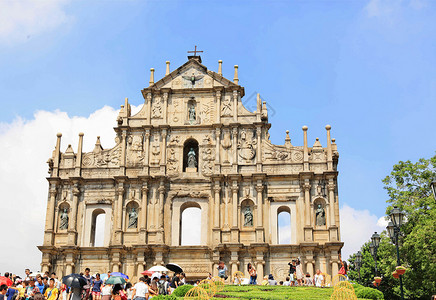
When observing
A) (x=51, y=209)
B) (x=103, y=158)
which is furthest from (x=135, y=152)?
(x=51, y=209)

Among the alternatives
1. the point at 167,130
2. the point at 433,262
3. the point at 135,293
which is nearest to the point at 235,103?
the point at 167,130

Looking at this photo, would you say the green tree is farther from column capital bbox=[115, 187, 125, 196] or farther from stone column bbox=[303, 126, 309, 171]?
column capital bbox=[115, 187, 125, 196]

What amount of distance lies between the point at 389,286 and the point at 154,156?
26057 millimetres

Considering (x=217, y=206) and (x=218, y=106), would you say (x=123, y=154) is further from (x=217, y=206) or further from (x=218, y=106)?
(x=217, y=206)

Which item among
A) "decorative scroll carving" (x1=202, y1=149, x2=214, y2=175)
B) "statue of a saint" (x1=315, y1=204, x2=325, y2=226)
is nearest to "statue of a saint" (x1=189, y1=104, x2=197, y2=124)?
"decorative scroll carving" (x1=202, y1=149, x2=214, y2=175)

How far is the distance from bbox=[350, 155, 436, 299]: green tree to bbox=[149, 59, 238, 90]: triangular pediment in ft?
44.2

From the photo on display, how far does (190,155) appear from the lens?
40.2m

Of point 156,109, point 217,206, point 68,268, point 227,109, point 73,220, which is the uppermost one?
point 156,109

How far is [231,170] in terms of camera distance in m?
39.1

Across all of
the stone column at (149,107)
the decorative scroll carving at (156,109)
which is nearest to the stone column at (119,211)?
the stone column at (149,107)

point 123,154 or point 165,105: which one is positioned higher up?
point 165,105

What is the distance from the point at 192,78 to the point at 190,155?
571 cm

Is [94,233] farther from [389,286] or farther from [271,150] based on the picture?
[389,286]

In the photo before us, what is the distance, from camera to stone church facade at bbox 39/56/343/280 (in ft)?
122
